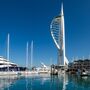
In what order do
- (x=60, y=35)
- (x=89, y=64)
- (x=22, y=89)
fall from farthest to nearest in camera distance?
(x=60, y=35) → (x=89, y=64) → (x=22, y=89)

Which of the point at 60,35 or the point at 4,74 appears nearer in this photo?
the point at 4,74

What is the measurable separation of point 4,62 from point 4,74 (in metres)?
22.6

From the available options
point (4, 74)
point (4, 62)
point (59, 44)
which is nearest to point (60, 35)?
point (59, 44)

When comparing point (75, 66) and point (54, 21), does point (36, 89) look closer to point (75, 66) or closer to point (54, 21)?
point (75, 66)

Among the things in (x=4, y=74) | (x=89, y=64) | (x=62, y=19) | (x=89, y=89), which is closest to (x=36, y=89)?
(x=89, y=89)

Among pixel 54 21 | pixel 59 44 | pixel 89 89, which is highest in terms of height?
pixel 54 21

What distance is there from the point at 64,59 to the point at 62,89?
108290mm

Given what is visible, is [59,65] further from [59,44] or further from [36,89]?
[36,89]

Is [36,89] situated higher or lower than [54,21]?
lower

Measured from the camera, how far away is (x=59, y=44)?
156 meters

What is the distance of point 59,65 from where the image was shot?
152 metres

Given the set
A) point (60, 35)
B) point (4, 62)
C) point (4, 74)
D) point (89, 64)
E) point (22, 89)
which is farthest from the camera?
point (60, 35)

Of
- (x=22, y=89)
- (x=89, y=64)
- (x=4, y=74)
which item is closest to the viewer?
(x=22, y=89)

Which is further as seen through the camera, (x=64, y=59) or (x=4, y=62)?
(x=64, y=59)
